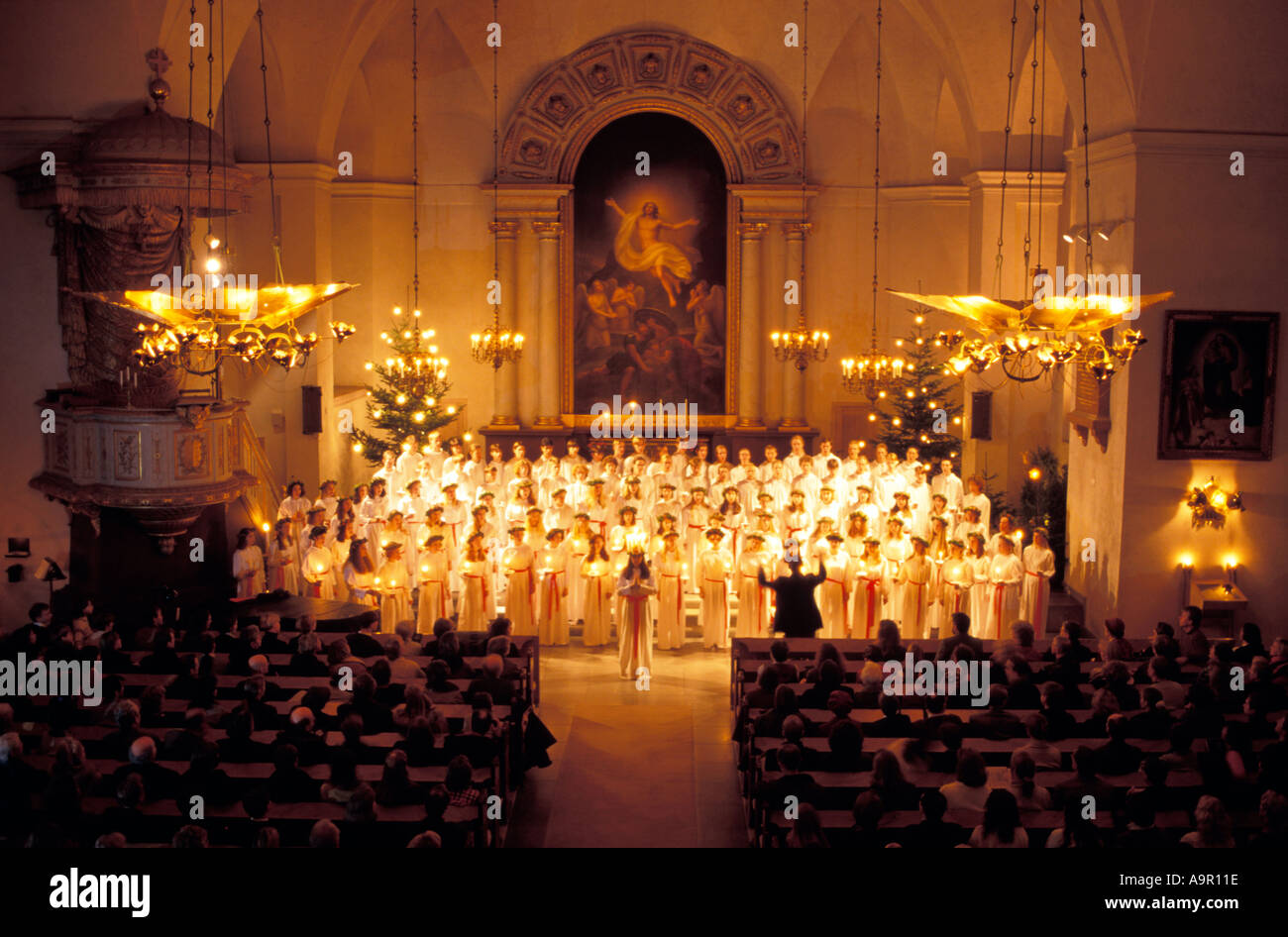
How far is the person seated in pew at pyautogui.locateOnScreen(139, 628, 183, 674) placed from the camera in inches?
392

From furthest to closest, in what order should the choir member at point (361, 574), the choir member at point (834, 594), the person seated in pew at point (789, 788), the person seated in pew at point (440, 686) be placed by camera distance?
1. the choir member at point (834, 594)
2. the choir member at point (361, 574)
3. the person seated in pew at point (440, 686)
4. the person seated in pew at point (789, 788)

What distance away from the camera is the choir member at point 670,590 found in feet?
46.4

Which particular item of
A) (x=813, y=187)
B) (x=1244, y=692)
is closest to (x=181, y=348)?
(x=1244, y=692)

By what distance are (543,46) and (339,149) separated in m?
4.07

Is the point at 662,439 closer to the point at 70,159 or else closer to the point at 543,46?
the point at 543,46

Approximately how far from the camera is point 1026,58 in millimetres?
16531

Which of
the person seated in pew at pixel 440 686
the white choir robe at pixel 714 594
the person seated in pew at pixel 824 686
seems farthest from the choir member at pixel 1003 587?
the person seated in pew at pixel 440 686

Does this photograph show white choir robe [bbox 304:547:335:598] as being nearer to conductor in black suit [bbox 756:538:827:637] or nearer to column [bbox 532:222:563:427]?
conductor in black suit [bbox 756:538:827:637]

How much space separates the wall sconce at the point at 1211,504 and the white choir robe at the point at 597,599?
6492mm

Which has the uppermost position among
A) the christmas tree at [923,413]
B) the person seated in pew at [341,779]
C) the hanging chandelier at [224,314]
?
the hanging chandelier at [224,314]

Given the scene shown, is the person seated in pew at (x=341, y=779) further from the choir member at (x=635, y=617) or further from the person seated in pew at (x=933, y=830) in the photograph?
the choir member at (x=635, y=617)

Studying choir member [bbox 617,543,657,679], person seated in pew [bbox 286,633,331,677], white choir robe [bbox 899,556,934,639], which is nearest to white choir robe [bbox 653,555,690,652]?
choir member [bbox 617,543,657,679]

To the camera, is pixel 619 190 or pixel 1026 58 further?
pixel 619 190

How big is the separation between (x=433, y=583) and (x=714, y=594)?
129 inches
